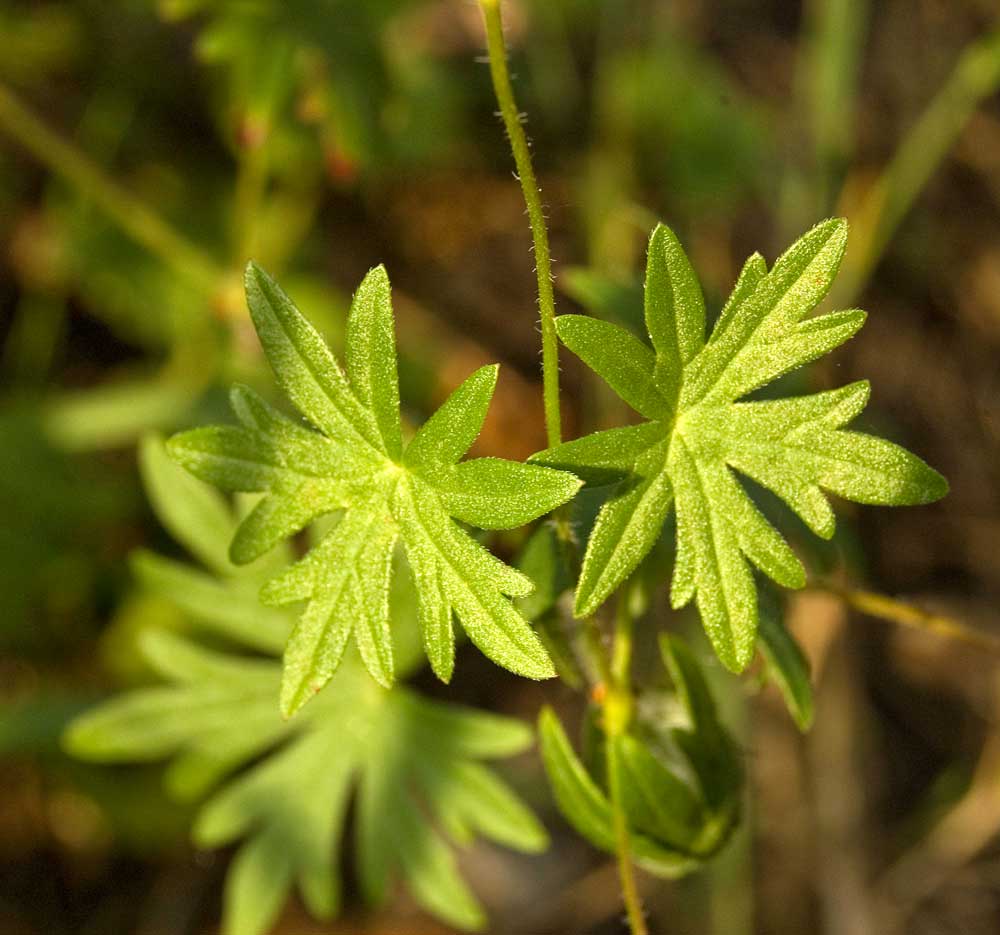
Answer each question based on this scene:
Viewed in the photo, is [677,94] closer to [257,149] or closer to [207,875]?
[257,149]

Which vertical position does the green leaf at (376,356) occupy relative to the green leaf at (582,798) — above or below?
above

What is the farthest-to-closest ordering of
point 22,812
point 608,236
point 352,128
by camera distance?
point 608,236
point 22,812
point 352,128

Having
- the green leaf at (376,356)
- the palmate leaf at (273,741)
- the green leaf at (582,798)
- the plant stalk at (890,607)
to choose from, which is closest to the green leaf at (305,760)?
the palmate leaf at (273,741)

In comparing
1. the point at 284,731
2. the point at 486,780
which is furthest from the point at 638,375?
the point at 284,731

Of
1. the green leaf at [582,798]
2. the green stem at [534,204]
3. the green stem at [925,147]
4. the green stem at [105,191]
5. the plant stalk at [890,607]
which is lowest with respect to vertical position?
the green leaf at [582,798]

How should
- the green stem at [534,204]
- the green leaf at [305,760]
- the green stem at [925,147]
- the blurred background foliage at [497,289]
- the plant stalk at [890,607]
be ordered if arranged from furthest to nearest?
the green stem at [925,147]
the blurred background foliage at [497,289]
the green leaf at [305,760]
the plant stalk at [890,607]
the green stem at [534,204]

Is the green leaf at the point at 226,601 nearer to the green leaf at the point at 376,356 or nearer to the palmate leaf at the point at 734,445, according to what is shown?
the green leaf at the point at 376,356

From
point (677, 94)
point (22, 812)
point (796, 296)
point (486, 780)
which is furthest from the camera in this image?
point (677, 94)

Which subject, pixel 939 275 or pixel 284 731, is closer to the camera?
pixel 284 731
